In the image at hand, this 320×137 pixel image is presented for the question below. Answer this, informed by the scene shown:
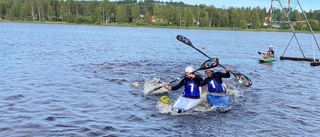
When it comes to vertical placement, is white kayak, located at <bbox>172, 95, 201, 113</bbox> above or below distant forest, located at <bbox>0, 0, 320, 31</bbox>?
below

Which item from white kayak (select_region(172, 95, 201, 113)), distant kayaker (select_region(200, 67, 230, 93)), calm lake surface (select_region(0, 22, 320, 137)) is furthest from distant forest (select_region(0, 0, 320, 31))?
white kayak (select_region(172, 95, 201, 113))

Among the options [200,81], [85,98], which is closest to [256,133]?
[200,81]

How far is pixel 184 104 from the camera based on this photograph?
1394 centimetres

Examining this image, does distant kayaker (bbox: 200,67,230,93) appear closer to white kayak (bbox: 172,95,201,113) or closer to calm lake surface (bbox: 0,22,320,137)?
calm lake surface (bbox: 0,22,320,137)

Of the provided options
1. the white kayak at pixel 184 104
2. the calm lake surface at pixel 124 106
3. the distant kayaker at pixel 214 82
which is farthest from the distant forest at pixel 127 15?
the white kayak at pixel 184 104

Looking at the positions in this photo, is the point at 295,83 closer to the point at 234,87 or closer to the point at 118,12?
the point at 234,87

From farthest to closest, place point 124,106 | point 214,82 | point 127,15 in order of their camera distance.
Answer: point 127,15 → point 214,82 → point 124,106

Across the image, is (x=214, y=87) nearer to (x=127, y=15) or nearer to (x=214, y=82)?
(x=214, y=82)

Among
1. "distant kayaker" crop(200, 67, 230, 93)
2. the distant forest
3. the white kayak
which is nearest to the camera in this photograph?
the white kayak

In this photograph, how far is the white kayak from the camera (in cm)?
1376

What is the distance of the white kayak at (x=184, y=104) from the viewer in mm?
13758

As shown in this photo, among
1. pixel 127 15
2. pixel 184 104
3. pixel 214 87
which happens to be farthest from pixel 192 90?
pixel 127 15

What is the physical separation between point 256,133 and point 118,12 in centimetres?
13370

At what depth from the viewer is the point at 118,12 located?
14188 cm
